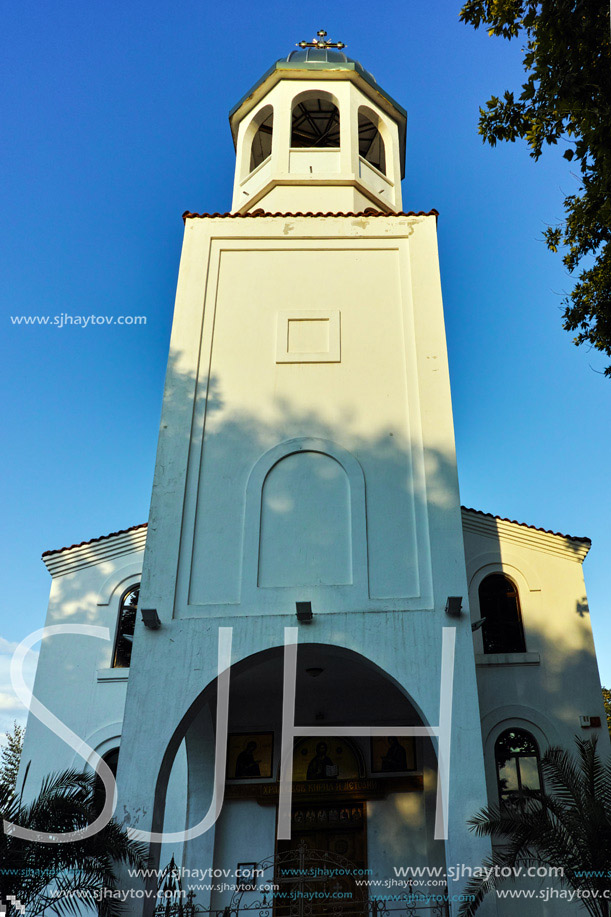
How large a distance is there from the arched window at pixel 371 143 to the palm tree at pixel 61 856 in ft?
41.7

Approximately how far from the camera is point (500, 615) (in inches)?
506

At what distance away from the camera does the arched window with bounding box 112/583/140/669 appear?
43.1 feet

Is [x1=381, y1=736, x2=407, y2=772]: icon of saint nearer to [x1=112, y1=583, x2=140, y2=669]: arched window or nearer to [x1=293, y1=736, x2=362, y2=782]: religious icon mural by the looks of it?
[x1=293, y1=736, x2=362, y2=782]: religious icon mural

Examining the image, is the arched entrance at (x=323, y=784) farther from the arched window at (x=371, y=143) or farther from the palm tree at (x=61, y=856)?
the arched window at (x=371, y=143)

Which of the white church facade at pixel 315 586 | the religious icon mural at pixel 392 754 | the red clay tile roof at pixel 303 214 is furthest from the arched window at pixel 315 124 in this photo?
the religious icon mural at pixel 392 754

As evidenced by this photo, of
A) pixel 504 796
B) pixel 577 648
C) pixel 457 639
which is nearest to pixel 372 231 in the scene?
pixel 457 639

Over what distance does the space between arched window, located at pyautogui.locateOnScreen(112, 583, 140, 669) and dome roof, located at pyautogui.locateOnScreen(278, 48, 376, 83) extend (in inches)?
405

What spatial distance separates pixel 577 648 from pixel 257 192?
9.70 metres

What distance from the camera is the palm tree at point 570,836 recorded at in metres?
6.87

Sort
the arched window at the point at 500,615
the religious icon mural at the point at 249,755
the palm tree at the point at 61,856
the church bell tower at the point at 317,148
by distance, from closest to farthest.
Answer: the palm tree at the point at 61,856 < the religious icon mural at the point at 249,755 < the arched window at the point at 500,615 < the church bell tower at the point at 317,148

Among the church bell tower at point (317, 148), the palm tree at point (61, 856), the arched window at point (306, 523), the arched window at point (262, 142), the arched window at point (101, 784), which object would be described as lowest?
the palm tree at point (61, 856)

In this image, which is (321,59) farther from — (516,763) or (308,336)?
(516,763)

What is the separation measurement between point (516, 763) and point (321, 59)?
13025 mm

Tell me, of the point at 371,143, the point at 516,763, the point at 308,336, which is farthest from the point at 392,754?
the point at 371,143
